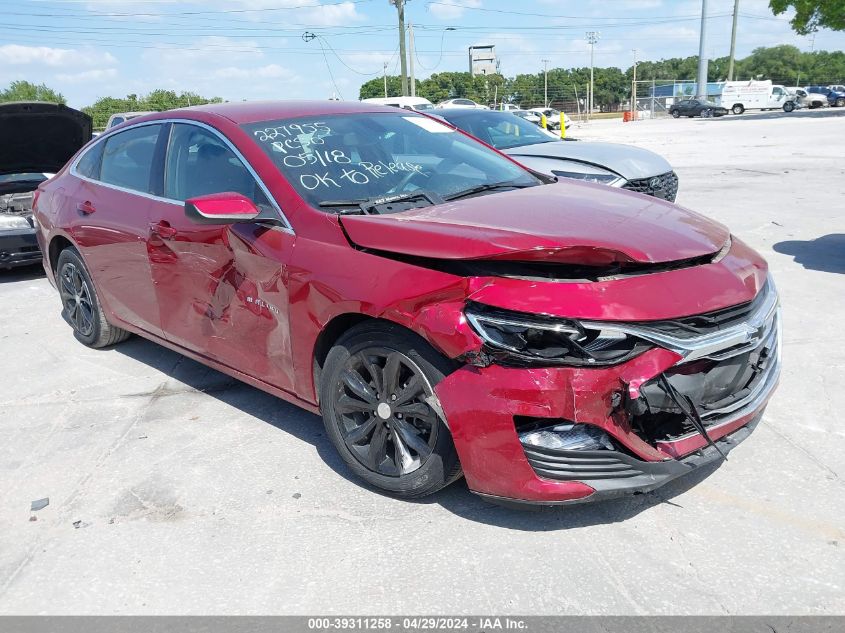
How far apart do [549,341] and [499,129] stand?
22.5 ft

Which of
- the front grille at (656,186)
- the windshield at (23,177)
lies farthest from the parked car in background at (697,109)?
the windshield at (23,177)

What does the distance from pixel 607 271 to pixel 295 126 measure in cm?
202

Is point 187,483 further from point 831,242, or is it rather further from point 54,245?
point 831,242

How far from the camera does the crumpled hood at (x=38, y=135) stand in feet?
24.4

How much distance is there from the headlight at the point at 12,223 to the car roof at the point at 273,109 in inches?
150

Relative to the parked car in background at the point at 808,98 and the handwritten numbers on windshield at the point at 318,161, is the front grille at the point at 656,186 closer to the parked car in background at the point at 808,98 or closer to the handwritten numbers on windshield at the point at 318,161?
the handwritten numbers on windshield at the point at 318,161

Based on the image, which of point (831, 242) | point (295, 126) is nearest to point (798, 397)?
point (295, 126)

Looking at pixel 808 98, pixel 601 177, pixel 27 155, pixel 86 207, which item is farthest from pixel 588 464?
pixel 808 98

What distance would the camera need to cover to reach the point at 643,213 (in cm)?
333

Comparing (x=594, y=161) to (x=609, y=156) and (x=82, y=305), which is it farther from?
(x=82, y=305)

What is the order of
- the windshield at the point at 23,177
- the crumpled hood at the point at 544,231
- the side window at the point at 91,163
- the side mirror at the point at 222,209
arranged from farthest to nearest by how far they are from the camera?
the windshield at the point at 23,177, the side window at the point at 91,163, the side mirror at the point at 222,209, the crumpled hood at the point at 544,231

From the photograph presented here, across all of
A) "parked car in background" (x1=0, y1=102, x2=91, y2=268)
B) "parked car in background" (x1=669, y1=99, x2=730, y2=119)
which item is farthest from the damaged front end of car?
"parked car in background" (x1=669, y1=99, x2=730, y2=119)

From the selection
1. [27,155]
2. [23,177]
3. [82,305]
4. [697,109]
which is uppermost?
[27,155]

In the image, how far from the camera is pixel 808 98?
171 feet
